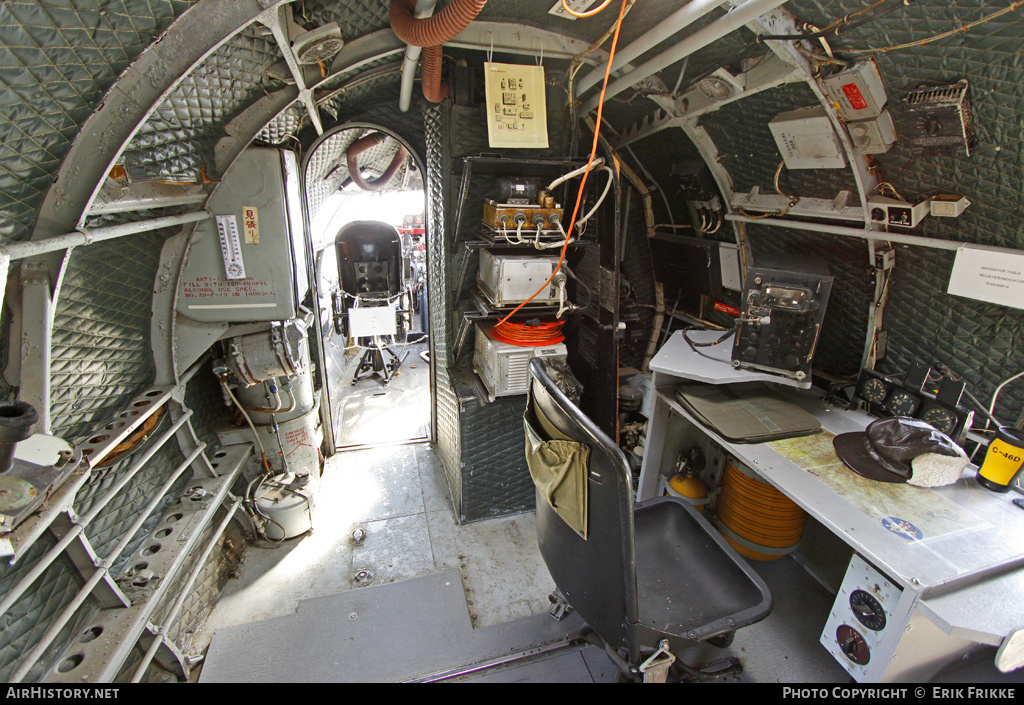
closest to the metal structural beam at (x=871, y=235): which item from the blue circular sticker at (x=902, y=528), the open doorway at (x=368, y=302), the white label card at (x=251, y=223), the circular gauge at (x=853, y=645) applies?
the blue circular sticker at (x=902, y=528)

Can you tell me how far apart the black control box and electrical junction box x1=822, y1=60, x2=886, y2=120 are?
69 cm

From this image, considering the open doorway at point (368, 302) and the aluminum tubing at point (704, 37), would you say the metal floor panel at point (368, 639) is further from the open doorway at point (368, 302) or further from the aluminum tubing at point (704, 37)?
the aluminum tubing at point (704, 37)

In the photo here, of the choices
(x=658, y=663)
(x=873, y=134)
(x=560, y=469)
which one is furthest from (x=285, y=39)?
(x=658, y=663)

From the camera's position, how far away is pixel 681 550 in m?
1.96

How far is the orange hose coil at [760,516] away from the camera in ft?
8.39

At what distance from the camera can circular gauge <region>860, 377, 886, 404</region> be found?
2248 mm

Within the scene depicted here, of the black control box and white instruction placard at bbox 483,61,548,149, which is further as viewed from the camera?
white instruction placard at bbox 483,61,548,149

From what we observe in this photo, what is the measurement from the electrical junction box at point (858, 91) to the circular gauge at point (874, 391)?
124 centimetres

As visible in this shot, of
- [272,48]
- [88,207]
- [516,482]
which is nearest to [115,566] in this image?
[88,207]

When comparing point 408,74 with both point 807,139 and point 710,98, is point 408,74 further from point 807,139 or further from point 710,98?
point 807,139

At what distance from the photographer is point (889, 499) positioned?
5.70ft

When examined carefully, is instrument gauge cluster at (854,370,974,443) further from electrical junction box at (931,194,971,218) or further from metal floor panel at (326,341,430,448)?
metal floor panel at (326,341,430,448)

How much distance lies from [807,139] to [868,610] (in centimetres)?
206

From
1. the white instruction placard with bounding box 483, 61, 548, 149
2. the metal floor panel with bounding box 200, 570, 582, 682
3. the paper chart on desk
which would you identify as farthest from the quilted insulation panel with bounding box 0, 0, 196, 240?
the paper chart on desk
